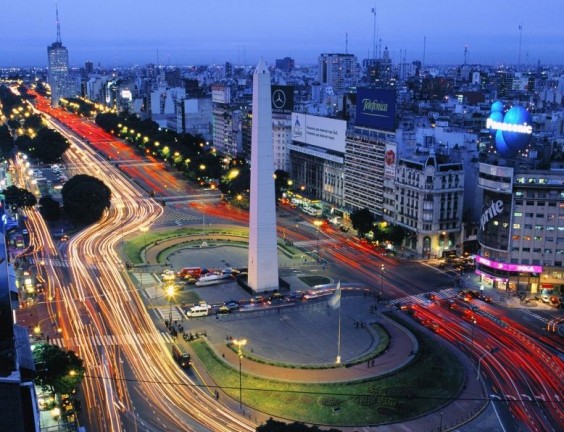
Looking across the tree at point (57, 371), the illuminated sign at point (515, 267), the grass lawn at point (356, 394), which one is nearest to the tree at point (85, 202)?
the grass lawn at point (356, 394)

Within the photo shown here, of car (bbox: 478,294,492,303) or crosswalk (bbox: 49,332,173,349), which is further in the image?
car (bbox: 478,294,492,303)

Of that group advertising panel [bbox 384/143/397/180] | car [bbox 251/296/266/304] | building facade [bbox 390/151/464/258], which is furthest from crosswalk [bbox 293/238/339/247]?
car [bbox 251/296/266/304]

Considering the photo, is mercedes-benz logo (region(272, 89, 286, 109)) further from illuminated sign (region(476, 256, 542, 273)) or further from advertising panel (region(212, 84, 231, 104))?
illuminated sign (region(476, 256, 542, 273))

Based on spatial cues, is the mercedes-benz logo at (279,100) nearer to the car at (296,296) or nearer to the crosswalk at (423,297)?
the car at (296,296)

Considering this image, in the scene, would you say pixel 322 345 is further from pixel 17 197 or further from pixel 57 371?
pixel 17 197

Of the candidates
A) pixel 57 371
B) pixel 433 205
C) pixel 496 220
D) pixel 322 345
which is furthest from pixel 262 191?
pixel 57 371

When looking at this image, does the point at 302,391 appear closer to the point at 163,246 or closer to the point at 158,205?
the point at 163,246

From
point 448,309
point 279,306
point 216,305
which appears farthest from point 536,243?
point 216,305
